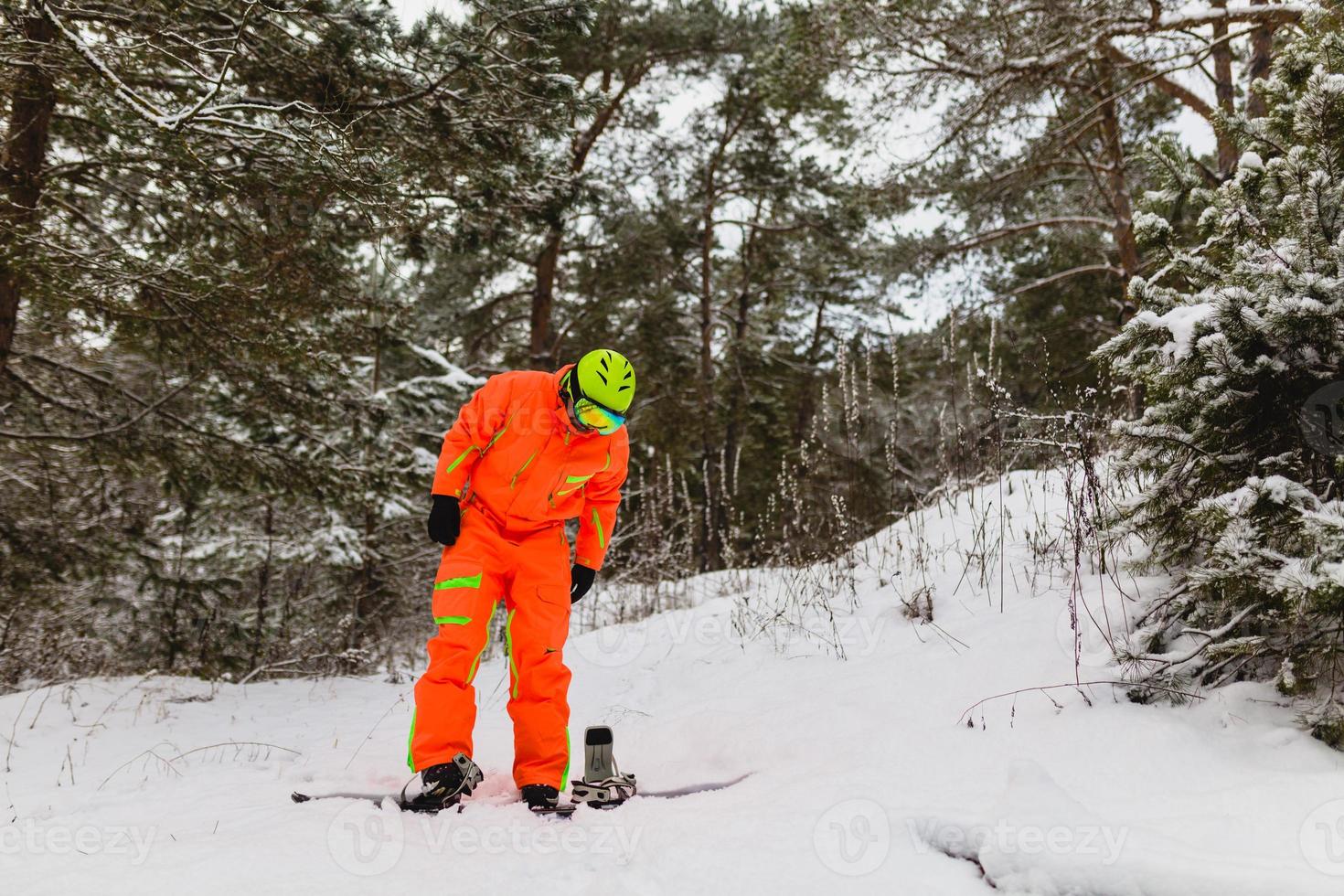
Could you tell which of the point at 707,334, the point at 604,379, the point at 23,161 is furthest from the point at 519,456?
the point at 707,334

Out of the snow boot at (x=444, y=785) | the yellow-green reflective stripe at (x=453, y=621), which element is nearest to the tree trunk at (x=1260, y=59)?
the yellow-green reflective stripe at (x=453, y=621)

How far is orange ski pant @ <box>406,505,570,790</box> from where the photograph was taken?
8.89 feet

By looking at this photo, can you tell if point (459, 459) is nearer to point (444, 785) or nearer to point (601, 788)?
point (444, 785)

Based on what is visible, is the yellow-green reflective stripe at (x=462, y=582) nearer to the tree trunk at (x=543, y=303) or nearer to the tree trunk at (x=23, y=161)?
the tree trunk at (x=23, y=161)

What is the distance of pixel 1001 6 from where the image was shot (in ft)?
21.2

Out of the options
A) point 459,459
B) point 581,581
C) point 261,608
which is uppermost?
point 459,459

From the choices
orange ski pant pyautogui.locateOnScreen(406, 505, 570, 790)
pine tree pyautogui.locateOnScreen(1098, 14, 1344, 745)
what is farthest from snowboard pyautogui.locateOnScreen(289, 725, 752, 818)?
pine tree pyautogui.locateOnScreen(1098, 14, 1344, 745)

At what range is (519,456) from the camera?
3041mm

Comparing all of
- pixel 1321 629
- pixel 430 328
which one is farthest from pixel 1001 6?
pixel 430 328

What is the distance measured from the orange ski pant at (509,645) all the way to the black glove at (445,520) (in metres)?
0.06

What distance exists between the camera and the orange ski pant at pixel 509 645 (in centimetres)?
271

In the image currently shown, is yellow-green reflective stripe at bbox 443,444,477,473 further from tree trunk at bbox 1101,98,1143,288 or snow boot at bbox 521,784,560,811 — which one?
tree trunk at bbox 1101,98,1143,288

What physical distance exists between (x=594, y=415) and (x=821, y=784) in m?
1.62

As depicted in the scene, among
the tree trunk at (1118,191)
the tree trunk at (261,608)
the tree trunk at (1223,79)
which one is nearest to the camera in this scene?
the tree trunk at (1223,79)
